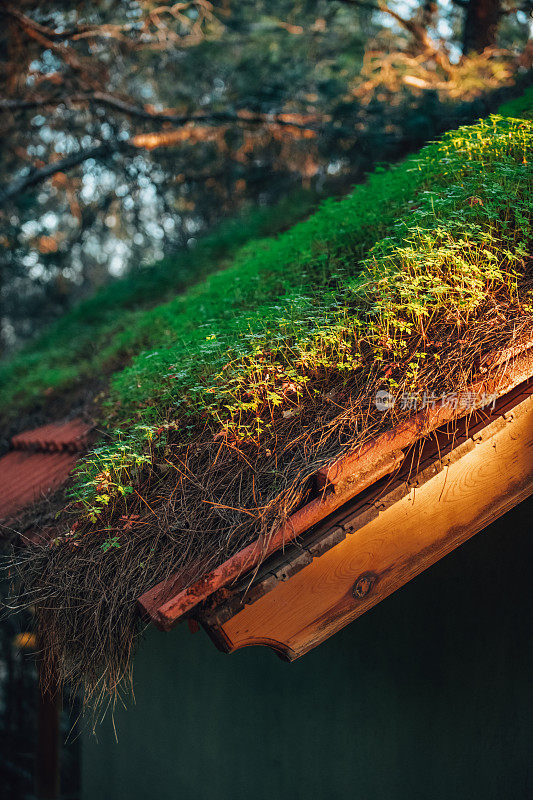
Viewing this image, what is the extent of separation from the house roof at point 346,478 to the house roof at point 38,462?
5.19 ft

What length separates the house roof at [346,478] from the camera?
201 centimetres

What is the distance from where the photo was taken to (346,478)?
2188 millimetres

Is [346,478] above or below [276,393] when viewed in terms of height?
below

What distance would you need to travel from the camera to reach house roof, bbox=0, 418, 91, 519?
11.6ft

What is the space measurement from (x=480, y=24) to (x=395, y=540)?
30.5 ft

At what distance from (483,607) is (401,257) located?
6.91 ft

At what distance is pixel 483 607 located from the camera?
3.18 meters

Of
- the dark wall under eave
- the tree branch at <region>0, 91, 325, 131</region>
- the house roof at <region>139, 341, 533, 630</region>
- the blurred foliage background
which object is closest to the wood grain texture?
the house roof at <region>139, 341, 533, 630</region>

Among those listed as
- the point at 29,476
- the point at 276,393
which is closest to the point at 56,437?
the point at 29,476

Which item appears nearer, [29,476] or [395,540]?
[395,540]

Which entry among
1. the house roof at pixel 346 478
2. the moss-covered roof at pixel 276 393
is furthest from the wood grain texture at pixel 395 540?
the moss-covered roof at pixel 276 393

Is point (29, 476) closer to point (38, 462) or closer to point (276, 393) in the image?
point (38, 462)

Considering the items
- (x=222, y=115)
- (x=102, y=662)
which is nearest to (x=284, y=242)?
(x=102, y=662)

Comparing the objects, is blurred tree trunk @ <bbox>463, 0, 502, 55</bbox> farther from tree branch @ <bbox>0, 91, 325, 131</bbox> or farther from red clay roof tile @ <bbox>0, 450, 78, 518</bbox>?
red clay roof tile @ <bbox>0, 450, 78, 518</bbox>
